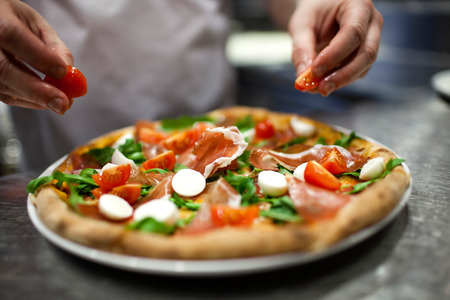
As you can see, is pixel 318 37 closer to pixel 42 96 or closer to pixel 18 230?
pixel 42 96

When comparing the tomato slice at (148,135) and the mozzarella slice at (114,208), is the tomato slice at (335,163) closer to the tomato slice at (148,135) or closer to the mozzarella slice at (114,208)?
the mozzarella slice at (114,208)

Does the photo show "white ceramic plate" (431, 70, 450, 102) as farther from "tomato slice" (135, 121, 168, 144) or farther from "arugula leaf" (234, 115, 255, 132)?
"tomato slice" (135, 121, 168, 144)

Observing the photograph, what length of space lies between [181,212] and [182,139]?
753 mm

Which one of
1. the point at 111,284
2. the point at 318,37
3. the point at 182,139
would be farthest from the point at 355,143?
the point at 111,284

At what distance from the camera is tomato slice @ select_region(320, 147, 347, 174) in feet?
5.64

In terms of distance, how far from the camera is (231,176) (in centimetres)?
168

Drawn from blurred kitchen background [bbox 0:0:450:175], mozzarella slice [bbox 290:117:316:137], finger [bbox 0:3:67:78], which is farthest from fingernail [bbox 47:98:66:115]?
blurred kitchen background [bbox 0:0:450:175]

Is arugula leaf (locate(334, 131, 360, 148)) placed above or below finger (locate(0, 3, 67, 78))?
below

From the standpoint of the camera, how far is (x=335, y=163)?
1.72 meters

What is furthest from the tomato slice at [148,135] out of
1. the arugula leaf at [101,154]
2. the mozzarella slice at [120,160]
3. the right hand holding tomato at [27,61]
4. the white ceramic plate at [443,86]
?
the white ceramic plate at [443,86]

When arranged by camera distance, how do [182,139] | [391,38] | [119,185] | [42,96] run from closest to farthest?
1. [42,96]
2. [119,185]
3. [182,139]
4. [391,38]

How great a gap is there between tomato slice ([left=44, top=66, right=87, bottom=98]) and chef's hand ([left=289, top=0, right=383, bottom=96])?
3.60 feet

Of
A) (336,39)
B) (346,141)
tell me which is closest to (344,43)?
(336,39)

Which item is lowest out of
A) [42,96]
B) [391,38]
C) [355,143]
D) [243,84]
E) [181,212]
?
[243,84]
